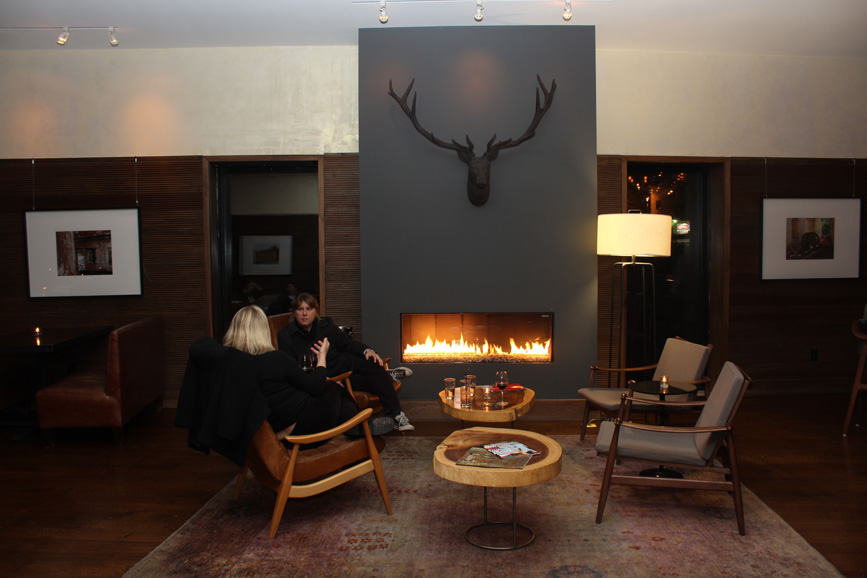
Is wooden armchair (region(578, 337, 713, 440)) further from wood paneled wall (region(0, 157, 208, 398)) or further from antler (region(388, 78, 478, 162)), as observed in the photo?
wood paneled wall (region(0, 157, 208, 398))

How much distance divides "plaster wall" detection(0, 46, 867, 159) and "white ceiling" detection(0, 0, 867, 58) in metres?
0.15

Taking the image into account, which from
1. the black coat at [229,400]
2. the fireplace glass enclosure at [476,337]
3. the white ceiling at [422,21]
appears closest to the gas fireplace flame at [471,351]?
the fireplace glass enclosure at [476,337]

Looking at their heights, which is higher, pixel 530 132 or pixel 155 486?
pixel 530 132

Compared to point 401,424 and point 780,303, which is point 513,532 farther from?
point 780,303

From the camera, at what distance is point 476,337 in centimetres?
559

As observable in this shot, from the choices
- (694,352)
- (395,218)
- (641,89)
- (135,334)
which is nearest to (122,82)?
(135,334)

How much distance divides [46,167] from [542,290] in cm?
493

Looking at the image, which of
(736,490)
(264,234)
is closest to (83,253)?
(264,234)

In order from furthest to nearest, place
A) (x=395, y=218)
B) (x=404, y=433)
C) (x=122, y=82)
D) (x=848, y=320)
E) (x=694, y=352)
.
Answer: (x=848, y=320) < (x=122, y=82) < (x=395, y=218) < (x=404, y=433) < (x=694, y=352)

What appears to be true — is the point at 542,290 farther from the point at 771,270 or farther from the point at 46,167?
the point at 46,167

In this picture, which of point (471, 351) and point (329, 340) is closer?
point (329, 340)

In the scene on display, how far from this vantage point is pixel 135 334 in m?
5.31

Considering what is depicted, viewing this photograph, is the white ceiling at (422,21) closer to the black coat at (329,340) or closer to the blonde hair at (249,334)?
the black coat at (329,340)

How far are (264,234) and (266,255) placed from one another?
0.21 meters
